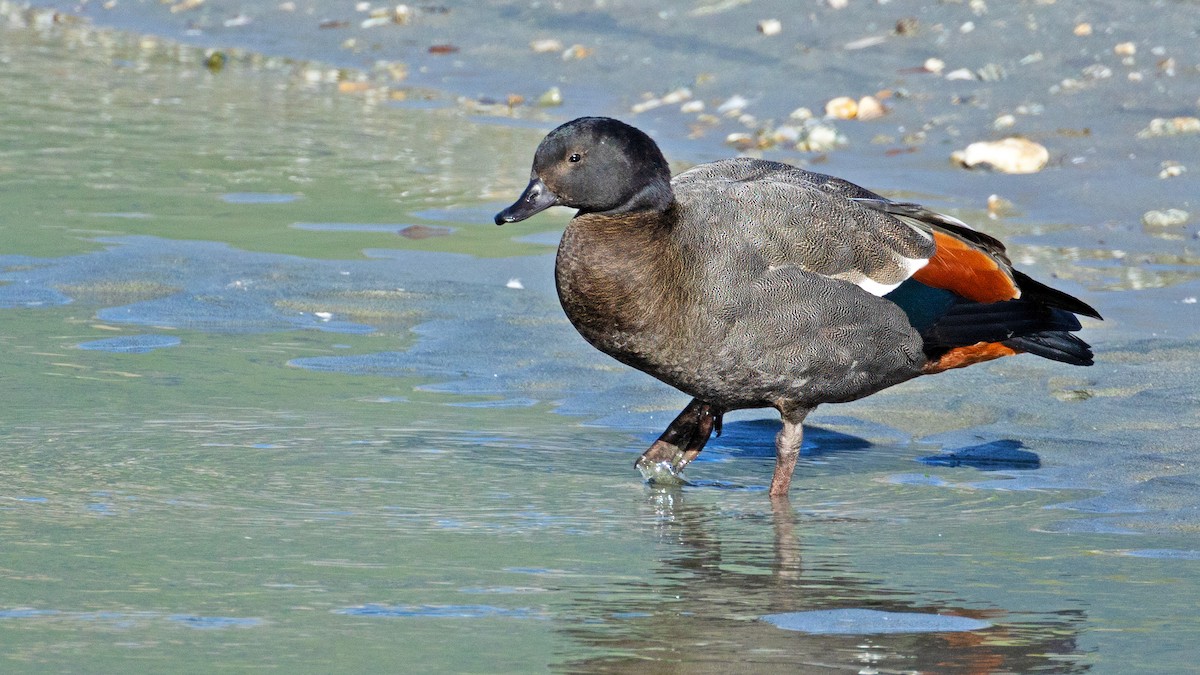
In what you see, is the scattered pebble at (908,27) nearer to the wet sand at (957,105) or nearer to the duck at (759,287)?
the wet sand at (957,105)

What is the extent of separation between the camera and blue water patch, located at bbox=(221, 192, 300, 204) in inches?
426

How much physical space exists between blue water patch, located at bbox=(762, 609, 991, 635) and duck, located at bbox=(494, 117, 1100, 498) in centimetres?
127

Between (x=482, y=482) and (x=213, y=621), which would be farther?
(x=482, y=482)

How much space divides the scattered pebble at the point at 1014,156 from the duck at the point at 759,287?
4787 millimetres

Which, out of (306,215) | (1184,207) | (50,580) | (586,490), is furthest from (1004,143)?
(50,580)

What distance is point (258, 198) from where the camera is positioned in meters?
10.9

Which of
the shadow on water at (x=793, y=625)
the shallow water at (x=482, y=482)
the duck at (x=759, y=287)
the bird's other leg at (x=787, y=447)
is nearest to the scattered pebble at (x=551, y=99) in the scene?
the shallow water at (x=482, y=482)

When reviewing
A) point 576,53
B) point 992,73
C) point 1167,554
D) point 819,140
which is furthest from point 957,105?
point 1167,554

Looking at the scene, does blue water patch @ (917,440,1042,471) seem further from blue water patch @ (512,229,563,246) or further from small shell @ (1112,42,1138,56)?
small shell @ (1112,42,1138,56)

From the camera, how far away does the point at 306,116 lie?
14398 mm

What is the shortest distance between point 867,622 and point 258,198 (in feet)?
23.5

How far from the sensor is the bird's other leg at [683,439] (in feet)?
19.9

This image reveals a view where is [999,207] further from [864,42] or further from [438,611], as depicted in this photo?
[438,611]

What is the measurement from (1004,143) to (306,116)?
5.89 m
